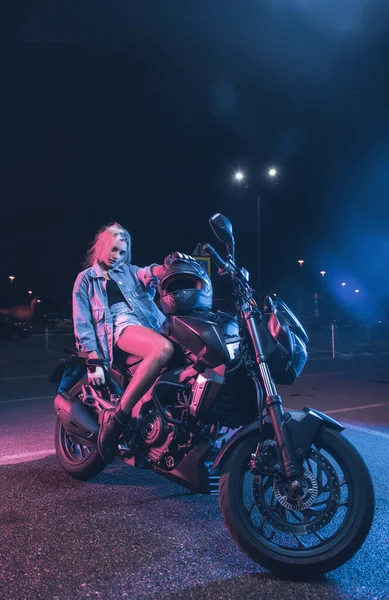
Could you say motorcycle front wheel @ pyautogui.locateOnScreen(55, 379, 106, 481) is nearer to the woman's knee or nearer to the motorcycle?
the motorcycle

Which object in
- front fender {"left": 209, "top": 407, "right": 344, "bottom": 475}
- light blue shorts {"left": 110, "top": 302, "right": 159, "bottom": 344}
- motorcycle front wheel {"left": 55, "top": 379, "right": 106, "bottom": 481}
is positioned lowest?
motorcycle front wheel {"left": 55, "top": 379, "right": 106, "bottom": 481}

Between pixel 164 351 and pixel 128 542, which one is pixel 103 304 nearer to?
pixel 164 351

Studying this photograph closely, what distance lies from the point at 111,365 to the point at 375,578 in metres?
2.22

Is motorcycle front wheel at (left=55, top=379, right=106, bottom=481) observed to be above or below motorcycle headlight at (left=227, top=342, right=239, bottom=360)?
below

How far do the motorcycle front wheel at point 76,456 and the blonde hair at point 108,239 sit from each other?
101 centimetres

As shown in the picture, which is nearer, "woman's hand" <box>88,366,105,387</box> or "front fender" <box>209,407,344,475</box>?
"front fender" <box>209,407,344,475</box>

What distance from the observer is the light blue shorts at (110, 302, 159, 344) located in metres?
4.13

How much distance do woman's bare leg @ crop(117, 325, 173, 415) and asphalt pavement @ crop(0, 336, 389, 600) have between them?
0.79 metres

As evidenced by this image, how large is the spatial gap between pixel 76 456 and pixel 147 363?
157 centimetres

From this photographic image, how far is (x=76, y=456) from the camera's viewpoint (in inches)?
188

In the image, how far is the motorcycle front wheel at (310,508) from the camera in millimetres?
2883

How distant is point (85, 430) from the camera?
13.9 feet

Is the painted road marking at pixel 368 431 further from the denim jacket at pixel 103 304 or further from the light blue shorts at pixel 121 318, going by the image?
the light blue shorts at pixel 121 318

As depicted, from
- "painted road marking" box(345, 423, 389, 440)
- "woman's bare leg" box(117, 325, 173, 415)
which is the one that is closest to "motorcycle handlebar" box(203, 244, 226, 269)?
"woman's bare leg" box(117, 325, 173, 415)
